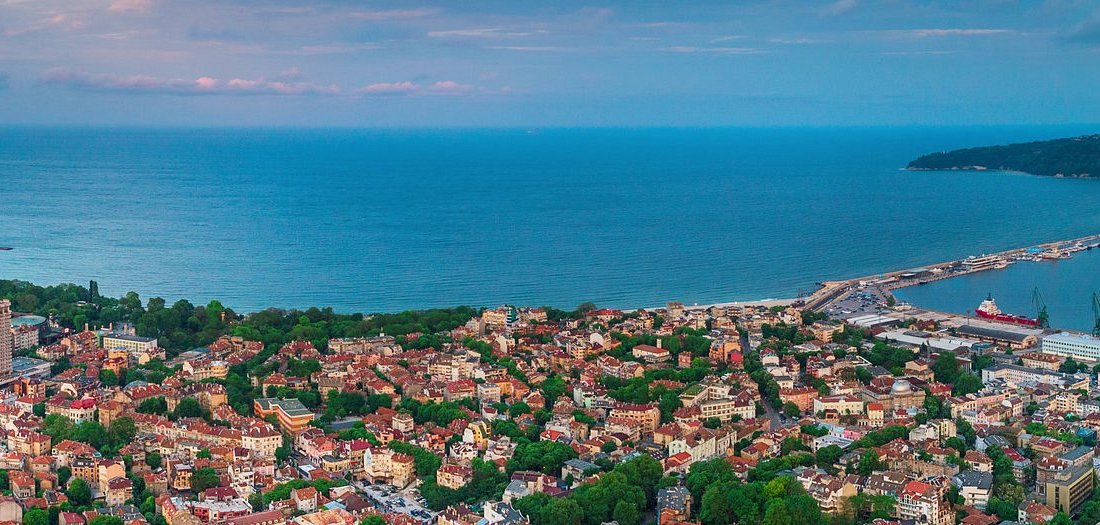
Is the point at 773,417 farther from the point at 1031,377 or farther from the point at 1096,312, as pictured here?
the point at 1096,312

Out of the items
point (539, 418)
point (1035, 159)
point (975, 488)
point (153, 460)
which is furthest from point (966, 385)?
point (1035, 159)

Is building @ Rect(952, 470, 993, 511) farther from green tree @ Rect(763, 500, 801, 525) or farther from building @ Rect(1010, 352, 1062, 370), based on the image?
building @ Rect(1010, 352, 1062, 370)

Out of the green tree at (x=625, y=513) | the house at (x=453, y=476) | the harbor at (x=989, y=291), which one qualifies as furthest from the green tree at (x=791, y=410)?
the harbor at (x=989, y=291)

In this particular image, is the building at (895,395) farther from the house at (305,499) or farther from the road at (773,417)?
the house at (305,499)

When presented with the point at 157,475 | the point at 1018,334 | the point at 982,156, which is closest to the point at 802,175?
the point at 982,156

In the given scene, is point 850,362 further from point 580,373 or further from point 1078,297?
point 1078,297

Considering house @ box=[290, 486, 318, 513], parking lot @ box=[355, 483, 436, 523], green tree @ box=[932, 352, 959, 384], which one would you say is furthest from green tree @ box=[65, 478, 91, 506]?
green tree @ box=[932, 352, 959, 384]
